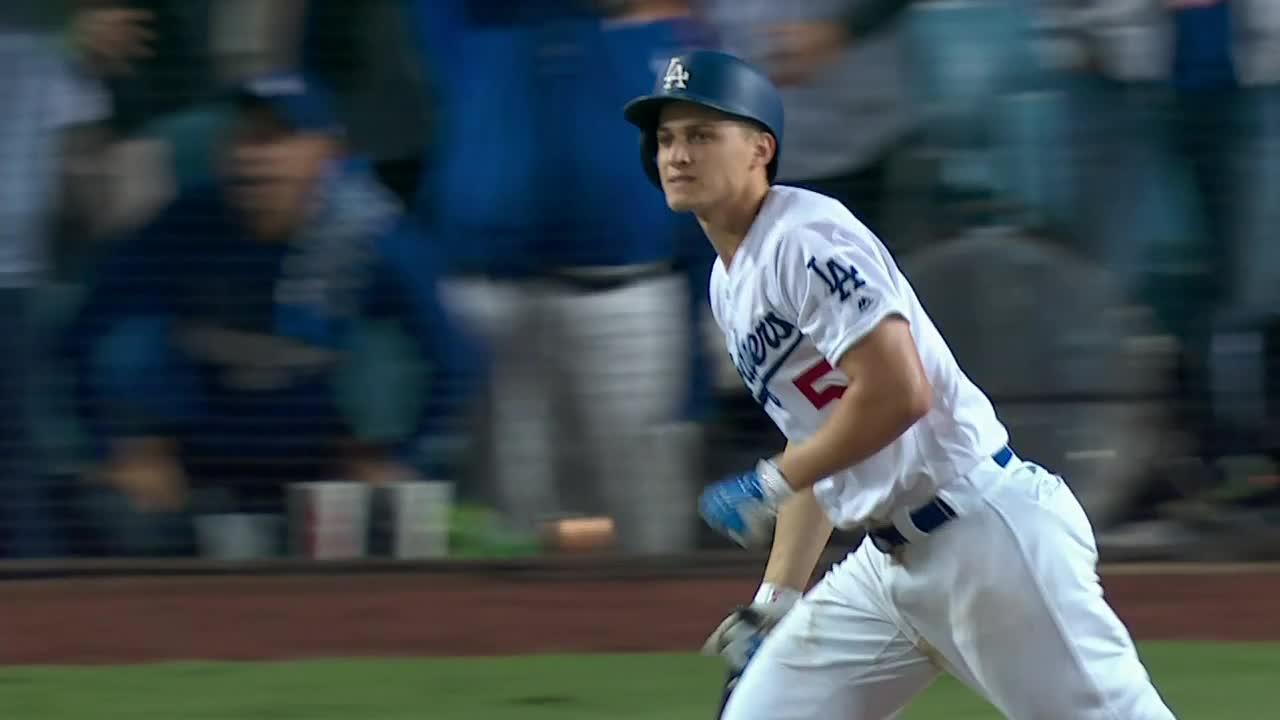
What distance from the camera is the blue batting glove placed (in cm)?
368

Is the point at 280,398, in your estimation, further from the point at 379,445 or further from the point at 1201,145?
the point at 1201,145

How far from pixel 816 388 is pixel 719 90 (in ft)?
1.73

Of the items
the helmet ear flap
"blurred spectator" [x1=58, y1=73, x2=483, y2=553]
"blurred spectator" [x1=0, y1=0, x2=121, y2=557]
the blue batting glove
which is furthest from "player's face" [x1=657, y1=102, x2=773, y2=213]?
"blurred spectator" [x1=0, y1=0, x2=121, y2=557]

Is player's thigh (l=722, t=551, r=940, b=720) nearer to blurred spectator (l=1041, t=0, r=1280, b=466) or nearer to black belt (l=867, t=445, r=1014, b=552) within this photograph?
black belt (l=867, t=445, r=1014, b=552)

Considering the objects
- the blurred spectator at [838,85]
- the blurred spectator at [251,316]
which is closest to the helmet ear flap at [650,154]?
the blurred spectator at [838,85]

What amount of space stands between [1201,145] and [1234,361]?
31.5 inches

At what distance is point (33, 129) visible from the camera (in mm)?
8211

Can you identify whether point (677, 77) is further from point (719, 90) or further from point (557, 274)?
point (557, 274)

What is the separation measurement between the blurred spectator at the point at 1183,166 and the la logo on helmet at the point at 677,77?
452 centimetres

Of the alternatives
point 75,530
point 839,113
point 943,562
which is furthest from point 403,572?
point 943,562

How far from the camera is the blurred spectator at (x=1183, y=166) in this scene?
814 cm

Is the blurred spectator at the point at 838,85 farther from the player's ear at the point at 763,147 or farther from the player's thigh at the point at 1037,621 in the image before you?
the player's thigh at the point at 1037,621

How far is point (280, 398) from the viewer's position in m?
8.23

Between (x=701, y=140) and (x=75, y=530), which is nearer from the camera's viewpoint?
(x=701, y=140)
